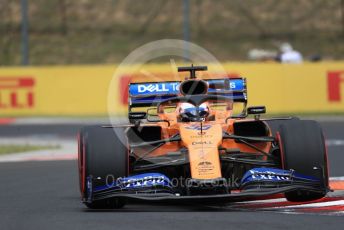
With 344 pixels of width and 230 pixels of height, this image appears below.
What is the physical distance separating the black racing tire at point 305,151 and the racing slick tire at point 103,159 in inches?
70.8

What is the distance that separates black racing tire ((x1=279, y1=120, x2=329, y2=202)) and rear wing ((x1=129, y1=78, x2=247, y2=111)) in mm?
1546

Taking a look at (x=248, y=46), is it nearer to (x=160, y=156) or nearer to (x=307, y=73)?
(x=307, y=73)

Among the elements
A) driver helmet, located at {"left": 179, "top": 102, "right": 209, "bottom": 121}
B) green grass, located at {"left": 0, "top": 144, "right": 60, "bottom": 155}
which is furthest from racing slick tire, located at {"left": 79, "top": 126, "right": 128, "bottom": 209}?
green grass, located at {"left": 0, "top": 144, "right": 60, "bottom": 155}

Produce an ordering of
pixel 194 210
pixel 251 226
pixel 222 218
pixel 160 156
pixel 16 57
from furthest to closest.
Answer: pixel 16 57 → pixel 160 156 → pixel 194 210 → pixel 222 218 → pixel 251 226

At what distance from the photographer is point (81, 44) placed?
124 ft

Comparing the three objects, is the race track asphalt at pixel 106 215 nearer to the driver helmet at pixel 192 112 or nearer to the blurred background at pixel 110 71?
the blurred background at pixel 110 71

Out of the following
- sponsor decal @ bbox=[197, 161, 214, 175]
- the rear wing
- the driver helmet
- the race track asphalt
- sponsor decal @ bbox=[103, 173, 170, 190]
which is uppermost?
the rear wing

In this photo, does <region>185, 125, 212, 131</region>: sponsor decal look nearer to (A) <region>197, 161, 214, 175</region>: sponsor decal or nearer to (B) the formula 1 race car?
(B) the formula 1 race car

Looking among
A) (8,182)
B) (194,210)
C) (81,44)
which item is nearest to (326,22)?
(81,44)

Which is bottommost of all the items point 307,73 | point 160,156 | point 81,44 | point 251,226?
point 251,226

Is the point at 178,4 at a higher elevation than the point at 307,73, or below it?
higher

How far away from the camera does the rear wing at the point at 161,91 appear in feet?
40.0

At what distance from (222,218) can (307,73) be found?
18.5m

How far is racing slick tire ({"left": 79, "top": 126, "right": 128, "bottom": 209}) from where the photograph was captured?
10.4 metres
